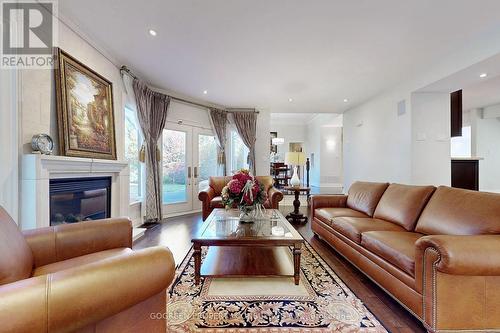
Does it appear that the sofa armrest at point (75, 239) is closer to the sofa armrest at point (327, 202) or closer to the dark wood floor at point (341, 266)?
the dark wood floor at point (341, 266)

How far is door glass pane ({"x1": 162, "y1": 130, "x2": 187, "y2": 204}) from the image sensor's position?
5.11 m

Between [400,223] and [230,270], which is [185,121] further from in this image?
[400,223]

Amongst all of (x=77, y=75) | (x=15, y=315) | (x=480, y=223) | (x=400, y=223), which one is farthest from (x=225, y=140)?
(x=15, y=315)

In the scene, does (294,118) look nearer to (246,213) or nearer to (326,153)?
(326,153)

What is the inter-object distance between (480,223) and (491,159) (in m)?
8.30

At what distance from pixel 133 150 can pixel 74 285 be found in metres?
3.98

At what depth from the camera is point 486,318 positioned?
1404mm

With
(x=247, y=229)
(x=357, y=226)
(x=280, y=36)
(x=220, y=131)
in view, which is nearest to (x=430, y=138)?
(x=357, y=226)

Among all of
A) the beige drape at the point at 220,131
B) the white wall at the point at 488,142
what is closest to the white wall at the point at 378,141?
the beige drape at the point at 220,131


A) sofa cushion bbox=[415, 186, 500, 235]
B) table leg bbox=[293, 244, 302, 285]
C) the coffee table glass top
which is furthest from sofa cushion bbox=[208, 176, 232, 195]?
sofa cushion bbox=[415, 186, 500, 235]

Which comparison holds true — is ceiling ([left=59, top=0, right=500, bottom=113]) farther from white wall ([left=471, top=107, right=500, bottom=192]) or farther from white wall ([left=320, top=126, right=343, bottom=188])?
white wall ([left=320, top=126, right=343, bottom=188])

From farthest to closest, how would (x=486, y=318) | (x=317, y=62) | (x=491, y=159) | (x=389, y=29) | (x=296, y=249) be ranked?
(x=491, y=159) < (x=317, y=62) < (x=389, y=29) < (x=296, y=249) < (x=486, y=318)

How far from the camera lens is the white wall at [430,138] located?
4.23m

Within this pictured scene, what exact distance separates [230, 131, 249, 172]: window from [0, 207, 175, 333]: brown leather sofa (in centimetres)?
500
